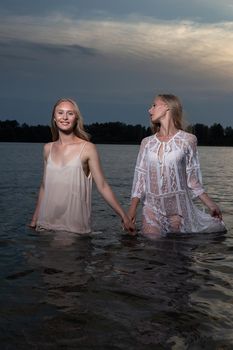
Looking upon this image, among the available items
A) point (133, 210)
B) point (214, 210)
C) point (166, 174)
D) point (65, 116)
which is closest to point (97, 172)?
point (65, 116)

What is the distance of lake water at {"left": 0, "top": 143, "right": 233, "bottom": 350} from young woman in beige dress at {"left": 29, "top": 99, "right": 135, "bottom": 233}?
36cm

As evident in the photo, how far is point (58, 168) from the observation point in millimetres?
7461

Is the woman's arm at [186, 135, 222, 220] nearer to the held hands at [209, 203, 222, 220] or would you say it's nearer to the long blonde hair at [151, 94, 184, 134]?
the held hands at [209, 203, 222, 220]

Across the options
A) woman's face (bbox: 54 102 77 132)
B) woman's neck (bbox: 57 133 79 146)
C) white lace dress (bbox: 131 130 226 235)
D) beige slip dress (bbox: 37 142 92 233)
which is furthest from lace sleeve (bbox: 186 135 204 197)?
woman's face (bbox: 54 102 77 132)

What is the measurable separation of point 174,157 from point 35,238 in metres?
2.44

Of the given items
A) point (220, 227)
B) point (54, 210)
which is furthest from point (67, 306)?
point (220, 227)

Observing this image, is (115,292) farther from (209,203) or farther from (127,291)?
(209,203)

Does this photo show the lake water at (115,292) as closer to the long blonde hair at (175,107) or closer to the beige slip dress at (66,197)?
the beige slip dress at (66,197)

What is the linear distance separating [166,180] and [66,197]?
161 cm

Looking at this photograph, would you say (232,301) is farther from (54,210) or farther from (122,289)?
(54,210)

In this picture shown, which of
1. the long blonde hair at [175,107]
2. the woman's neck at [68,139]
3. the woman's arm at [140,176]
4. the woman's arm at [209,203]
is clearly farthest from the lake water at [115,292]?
the long blonde hair at [175,107]

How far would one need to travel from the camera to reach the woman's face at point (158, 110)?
8.09m

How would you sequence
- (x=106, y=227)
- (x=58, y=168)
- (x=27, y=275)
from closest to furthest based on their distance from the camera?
(x=27, y=275) → (x=58, y=168) → (x=106, y=227)

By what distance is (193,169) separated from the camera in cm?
823
